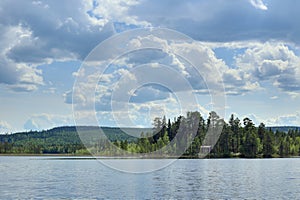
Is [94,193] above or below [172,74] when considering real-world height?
below

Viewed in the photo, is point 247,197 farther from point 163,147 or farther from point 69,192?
point 163,147

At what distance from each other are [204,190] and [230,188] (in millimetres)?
4555

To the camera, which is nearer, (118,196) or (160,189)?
(118,196)

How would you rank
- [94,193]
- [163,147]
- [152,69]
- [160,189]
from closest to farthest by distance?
[94,193], [160,189], [152,69], [163,147]

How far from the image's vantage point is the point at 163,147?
19788 centimetres

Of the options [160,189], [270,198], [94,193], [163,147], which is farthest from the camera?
[163,147]

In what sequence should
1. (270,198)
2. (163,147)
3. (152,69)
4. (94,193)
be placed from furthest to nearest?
(163,147) → (152,69) → (94,193) → (270,198)

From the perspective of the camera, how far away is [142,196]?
186ft

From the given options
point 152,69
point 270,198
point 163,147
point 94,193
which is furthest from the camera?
point 163,147

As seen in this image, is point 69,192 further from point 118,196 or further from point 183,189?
point 183,189

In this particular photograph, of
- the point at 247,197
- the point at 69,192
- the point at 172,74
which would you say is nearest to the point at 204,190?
the point at 247,197

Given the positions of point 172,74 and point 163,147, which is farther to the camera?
point 163,147

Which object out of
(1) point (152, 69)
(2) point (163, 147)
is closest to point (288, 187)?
(1) point (152, 69)

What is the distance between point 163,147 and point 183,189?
5242 inches
